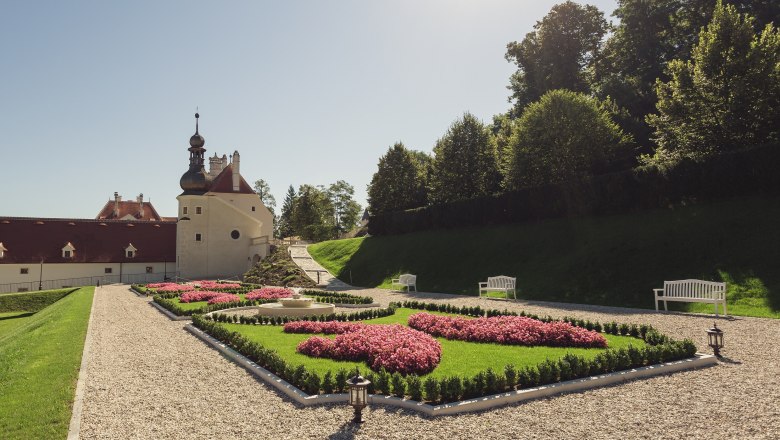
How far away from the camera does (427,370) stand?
9.95 metres

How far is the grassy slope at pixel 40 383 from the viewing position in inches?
272

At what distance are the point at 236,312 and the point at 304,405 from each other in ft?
46.5

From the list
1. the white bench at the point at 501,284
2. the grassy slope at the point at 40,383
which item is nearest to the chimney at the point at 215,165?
the white bench at the point at 501,284

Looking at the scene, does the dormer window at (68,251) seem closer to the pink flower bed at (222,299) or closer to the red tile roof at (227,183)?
the red tile roof at (227,183)

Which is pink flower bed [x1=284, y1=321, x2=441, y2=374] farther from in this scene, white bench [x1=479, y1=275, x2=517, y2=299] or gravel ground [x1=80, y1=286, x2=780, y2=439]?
white bench [x1=479, y1=275, x2=517, y2=299]

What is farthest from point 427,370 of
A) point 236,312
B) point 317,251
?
point 317,251

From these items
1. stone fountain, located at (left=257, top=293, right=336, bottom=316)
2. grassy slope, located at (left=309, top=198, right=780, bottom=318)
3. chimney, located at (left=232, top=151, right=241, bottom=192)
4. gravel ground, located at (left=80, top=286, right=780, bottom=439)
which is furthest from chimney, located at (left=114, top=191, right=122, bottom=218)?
gravel ground, located at (left=80, top=286, right=780, bottom=439)

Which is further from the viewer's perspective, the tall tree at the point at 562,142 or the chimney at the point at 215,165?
the chimney at the point at 215,165

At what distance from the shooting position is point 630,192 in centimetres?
2848

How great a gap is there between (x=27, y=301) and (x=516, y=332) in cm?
3768

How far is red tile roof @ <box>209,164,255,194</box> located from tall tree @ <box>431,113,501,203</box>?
29.2 metres

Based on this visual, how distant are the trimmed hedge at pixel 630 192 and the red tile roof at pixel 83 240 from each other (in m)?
32.7

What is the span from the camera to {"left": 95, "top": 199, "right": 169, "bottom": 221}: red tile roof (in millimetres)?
75681

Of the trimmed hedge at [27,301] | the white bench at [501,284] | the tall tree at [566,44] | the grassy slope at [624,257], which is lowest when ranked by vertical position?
the trimmed hedge at [27,301]
